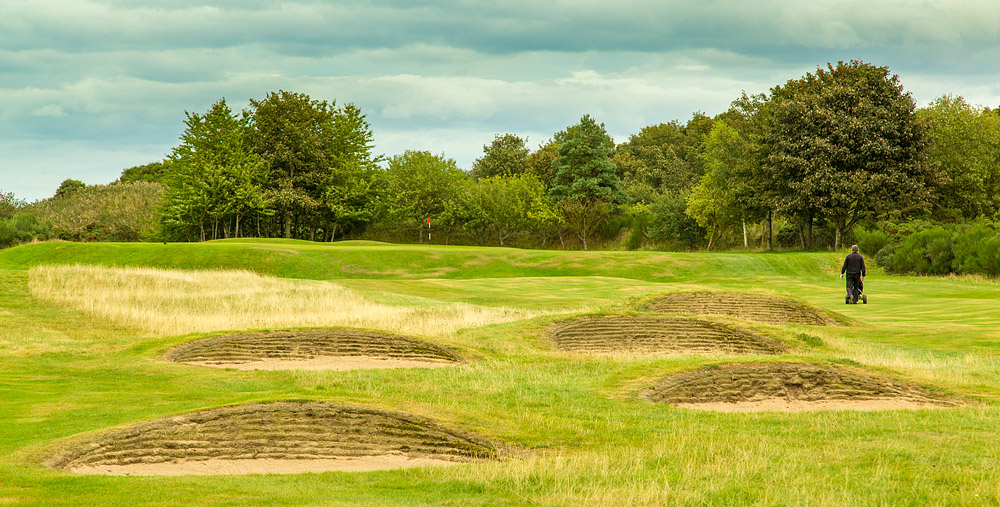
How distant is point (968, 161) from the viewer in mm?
61156

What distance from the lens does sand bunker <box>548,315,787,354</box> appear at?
69.9 feet

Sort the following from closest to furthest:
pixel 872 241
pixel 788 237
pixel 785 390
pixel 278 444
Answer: pixel 278 444
pixel 785 390
pixel 872 241
pixel 788 237

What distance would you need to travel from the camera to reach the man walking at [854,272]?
30062 millimetres

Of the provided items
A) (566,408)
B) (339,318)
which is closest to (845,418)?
(566,408)

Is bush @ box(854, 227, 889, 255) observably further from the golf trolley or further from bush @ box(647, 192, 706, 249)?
bush @ box(647, 192, 706, 249)

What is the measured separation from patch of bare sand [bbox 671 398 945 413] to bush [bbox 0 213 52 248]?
60966 millimetres

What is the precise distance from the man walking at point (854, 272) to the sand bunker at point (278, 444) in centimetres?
2299

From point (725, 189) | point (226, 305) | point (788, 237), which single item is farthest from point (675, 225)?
point (226, 305)

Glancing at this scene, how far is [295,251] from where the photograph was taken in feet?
150

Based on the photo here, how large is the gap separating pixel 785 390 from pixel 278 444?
9.43 meters

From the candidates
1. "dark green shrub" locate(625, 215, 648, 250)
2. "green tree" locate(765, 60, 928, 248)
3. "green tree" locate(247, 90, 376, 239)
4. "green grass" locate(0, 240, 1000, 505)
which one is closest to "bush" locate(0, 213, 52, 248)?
"green tree" locate(247, 90, 376, 239)

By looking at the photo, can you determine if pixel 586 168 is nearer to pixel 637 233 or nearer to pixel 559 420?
pixel 637 233

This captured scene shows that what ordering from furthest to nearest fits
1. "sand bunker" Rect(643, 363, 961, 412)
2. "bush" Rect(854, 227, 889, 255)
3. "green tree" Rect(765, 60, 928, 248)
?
1. "green tree" Rect(765, 60, 928, 248)
2. "bush" Rect(854, 227, 889, 255)
3. "sand bunker" Rect(643, 363, 961, 412)

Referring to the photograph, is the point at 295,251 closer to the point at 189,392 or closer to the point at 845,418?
the point at 189,392
